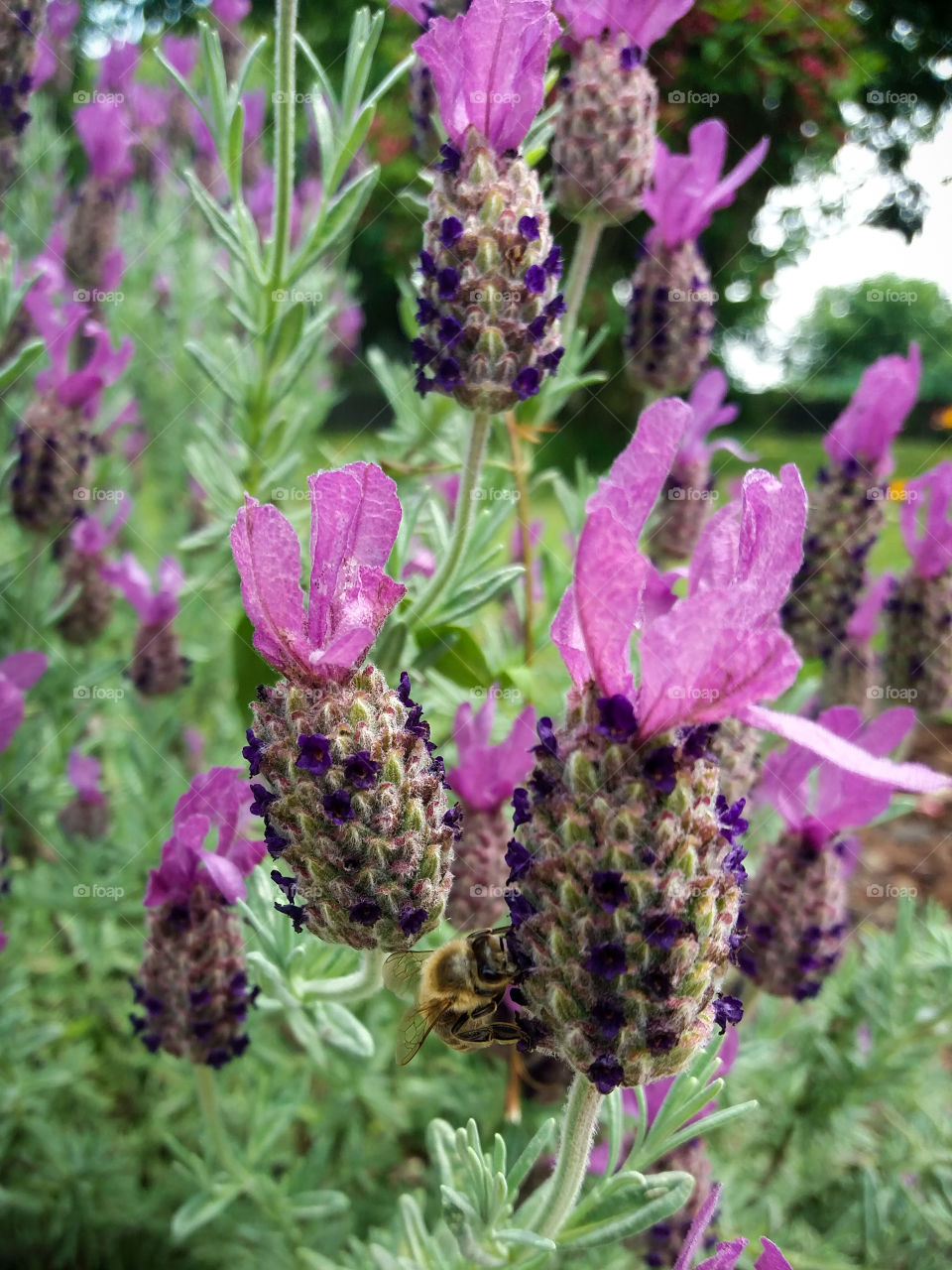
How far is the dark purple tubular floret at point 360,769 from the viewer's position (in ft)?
3.18

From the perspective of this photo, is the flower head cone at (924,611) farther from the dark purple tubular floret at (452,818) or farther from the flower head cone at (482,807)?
the dark purple tubular floret at (452,818)

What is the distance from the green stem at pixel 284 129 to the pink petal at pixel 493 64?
0.38 meters

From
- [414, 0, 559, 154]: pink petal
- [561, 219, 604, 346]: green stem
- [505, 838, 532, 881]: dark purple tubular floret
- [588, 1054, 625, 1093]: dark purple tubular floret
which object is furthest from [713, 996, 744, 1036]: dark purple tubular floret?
[561, 219, 604, 346]: green stem

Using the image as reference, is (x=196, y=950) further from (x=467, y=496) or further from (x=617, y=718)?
(x=617, y=718)

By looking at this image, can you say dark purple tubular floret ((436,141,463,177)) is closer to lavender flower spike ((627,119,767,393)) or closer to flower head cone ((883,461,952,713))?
lavender flower spike ((627,119,767,393))

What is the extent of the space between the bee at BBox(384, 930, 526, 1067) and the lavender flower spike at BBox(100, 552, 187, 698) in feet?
5.41

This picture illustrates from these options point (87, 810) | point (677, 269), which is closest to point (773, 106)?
point (677, 269)

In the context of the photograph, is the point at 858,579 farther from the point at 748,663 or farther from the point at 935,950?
the point at 748,663

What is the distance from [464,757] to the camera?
170 cm

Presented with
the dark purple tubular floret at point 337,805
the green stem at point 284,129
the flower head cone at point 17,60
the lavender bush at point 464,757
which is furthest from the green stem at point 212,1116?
the flower head cone at point 17,60

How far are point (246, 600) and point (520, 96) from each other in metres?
0.77

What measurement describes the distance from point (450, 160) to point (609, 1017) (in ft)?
3.44

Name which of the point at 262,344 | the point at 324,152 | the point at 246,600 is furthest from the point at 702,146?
the point at 246,600

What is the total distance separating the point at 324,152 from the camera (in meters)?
1.73
